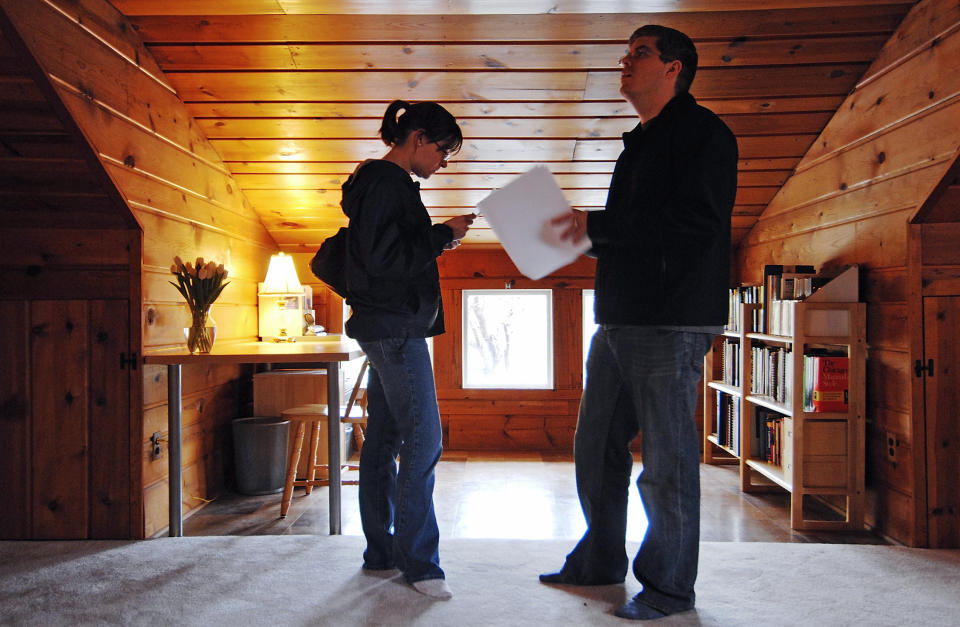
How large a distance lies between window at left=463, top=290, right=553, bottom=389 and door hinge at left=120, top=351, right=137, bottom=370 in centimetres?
247

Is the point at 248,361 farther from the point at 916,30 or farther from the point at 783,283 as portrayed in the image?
the point at 916,30

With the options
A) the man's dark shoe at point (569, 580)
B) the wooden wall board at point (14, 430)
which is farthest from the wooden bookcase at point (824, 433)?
the wooden wall board at point (14, 430)

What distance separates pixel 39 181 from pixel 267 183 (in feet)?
4.54

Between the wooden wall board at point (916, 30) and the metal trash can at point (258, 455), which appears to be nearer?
the wooden wall board at point (916, 30)

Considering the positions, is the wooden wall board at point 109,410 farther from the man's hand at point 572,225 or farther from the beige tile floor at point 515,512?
the man's hand at point 572,225

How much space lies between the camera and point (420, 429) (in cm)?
175

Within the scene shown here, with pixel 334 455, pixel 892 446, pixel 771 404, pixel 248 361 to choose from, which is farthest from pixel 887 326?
pixel 248 361

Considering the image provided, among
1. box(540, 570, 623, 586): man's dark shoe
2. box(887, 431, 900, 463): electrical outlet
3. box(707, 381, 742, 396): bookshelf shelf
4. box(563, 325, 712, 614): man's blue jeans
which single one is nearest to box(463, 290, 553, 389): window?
box(707, 381, 742, 396): bookshelf shelf

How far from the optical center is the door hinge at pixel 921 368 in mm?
2385

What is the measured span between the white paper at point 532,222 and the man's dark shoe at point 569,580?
0.83 m

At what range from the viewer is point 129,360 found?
7.98 ft

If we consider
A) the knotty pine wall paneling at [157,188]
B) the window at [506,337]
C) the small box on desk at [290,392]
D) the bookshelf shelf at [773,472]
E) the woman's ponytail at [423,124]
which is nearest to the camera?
the woman's ponytail at [423,124]

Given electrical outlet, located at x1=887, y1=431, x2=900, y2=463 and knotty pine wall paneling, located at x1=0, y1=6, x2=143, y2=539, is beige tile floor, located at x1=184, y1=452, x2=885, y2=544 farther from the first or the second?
knotty pine wall paneling, located at x1=0, y1=6, x2=143, y2=539

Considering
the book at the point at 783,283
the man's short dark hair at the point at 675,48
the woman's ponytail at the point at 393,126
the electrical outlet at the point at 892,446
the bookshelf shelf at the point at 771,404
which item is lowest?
the electrical outlet at the point at 892,446
